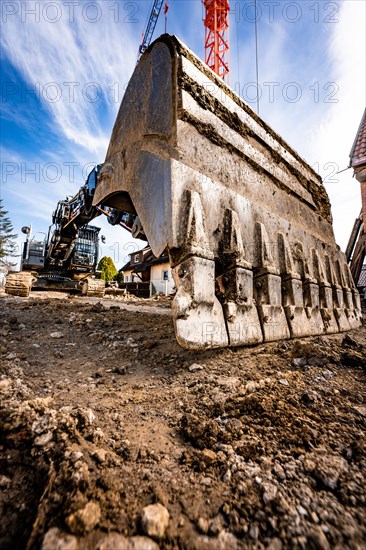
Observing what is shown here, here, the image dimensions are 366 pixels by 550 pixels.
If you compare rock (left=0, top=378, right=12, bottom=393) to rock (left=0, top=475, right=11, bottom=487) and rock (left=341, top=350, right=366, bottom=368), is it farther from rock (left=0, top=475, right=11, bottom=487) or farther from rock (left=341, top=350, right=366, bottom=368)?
rock (left=341, top=350, right=366, bottom=368)

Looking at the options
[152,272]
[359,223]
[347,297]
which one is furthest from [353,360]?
[152,272]

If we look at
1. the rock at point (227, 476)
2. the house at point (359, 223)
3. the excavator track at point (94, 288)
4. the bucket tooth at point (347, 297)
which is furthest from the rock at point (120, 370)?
the house at point (359, 223)

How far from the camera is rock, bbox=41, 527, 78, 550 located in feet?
1.69

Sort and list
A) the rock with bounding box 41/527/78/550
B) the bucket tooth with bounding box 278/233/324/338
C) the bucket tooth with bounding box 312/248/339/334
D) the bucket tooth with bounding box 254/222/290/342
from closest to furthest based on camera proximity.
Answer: the rock with bounding box 41/527/78/550 < the bucket tooth with bounding box 254/222/290/342 < the bucket tooth with bounding box 278/233/324/338 < the bucket tooth with bounding box 312/248/339/334

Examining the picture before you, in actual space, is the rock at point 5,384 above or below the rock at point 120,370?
above

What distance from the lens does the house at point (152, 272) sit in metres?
19.7

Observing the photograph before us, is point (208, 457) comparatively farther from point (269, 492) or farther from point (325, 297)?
point (325, 297)

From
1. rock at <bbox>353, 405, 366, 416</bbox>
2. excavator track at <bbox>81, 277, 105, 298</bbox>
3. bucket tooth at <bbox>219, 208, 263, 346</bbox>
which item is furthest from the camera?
excavator track at <bbox>81, 277, 105, 298</bbox>

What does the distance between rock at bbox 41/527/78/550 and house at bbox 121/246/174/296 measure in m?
17.7

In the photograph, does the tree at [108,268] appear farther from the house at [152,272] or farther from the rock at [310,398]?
the rock at [310,398]

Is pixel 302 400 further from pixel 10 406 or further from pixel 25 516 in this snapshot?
pixel 10 406

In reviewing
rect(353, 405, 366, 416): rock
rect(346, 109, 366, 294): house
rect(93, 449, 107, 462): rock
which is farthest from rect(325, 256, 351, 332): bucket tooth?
rect(346, 109, 366, 294): house

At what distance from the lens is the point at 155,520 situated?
583 mm

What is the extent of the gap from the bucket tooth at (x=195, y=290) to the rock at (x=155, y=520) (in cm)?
80
